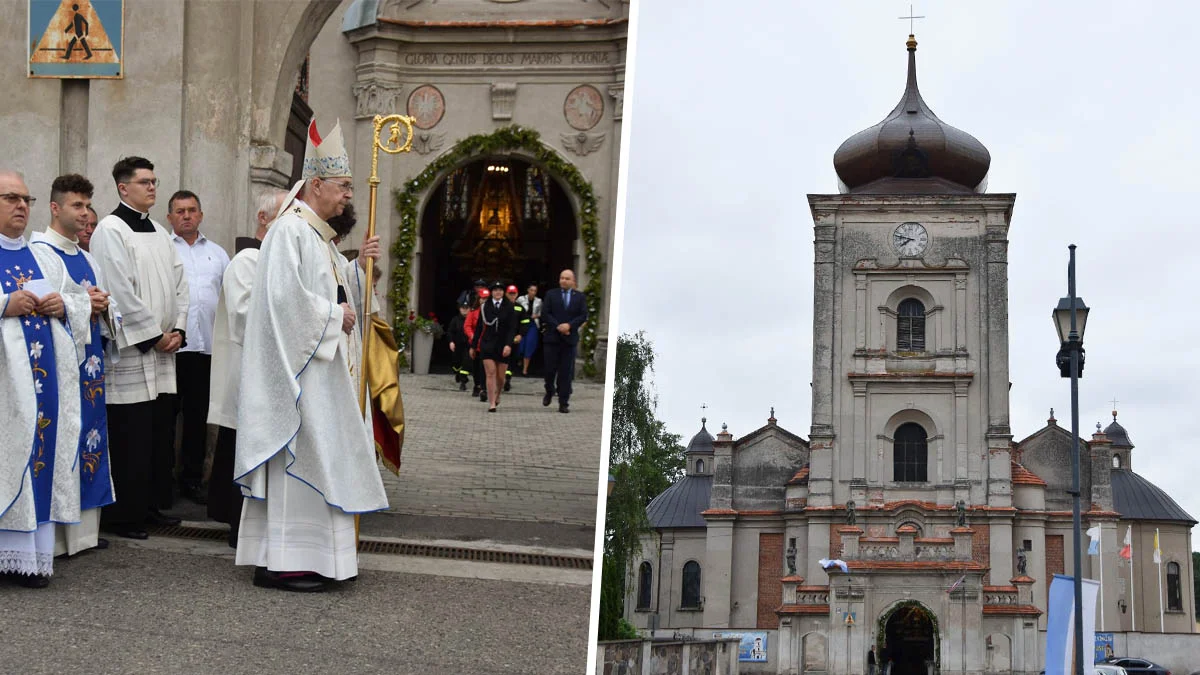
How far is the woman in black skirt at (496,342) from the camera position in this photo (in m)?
12.6

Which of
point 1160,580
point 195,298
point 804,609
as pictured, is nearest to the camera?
point 195,298

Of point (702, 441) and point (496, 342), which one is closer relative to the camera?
point (496, 342)

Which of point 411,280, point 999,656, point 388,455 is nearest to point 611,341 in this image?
point 388,455

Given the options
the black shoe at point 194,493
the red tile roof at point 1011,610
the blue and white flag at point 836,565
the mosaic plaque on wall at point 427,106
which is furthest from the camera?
the blue and white flag at point 836,565

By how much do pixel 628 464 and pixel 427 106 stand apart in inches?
369

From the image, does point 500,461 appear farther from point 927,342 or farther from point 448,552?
point 927,342

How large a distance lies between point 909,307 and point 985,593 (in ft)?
24.1

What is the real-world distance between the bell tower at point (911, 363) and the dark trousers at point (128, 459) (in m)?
27.0

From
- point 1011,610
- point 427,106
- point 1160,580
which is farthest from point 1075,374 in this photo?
point 1160,580

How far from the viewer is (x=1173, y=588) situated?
38.3m

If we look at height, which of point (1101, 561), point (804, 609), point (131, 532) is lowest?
point (804, 609)

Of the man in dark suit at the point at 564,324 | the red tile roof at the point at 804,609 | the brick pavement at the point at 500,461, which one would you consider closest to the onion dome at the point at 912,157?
the red tile roof at the point at 804,609

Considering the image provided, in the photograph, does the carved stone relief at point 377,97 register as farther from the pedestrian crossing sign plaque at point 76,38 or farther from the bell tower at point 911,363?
the bell tower at point 911,363

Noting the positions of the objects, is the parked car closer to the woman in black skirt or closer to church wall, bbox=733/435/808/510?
church wall, bbox=733/435/808/510
